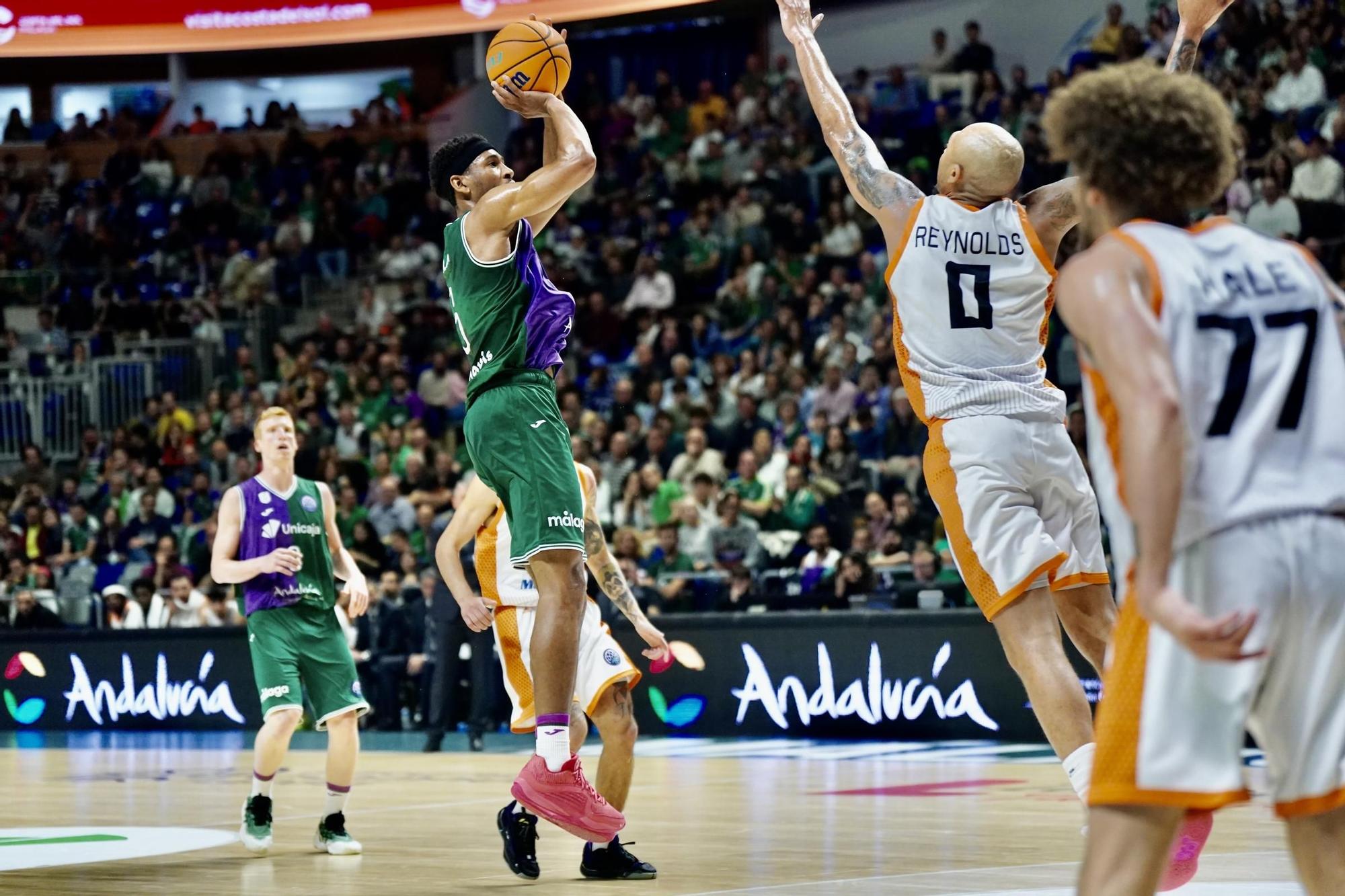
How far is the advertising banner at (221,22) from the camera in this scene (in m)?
22.3

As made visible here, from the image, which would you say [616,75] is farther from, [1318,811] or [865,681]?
[1318,811]

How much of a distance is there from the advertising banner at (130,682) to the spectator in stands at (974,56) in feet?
35.1

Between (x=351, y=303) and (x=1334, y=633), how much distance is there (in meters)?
20.4

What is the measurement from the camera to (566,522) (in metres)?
5.66

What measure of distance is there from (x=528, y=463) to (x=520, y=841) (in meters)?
1.26

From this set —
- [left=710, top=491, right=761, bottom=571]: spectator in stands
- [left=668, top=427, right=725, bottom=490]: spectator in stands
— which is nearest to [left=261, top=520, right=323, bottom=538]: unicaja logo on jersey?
[left=710, top=491, right=761, bottom=571]: spectator in stands

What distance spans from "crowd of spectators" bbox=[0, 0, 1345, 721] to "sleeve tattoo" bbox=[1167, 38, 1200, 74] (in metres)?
7.37

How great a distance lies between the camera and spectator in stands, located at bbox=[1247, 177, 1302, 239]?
1462 centimetres

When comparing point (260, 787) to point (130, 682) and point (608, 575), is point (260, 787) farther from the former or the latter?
point (130, 682)

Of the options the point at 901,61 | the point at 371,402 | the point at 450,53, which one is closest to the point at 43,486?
the point at 371,402

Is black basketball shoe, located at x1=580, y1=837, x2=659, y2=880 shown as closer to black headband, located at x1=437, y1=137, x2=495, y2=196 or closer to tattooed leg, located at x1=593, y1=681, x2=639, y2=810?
tattooed leg, located at x1=593, y1=681, x2=639, y2=810

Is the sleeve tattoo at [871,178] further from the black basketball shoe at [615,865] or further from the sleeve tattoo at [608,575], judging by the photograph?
the black basketball shoe at [615,865]

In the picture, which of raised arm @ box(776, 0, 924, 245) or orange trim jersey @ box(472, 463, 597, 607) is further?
orange trim jersey @ box(472, 463, 597, 607)

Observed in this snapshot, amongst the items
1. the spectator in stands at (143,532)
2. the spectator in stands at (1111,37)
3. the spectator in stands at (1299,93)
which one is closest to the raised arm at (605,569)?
the spectator in stands at (1299,93)
